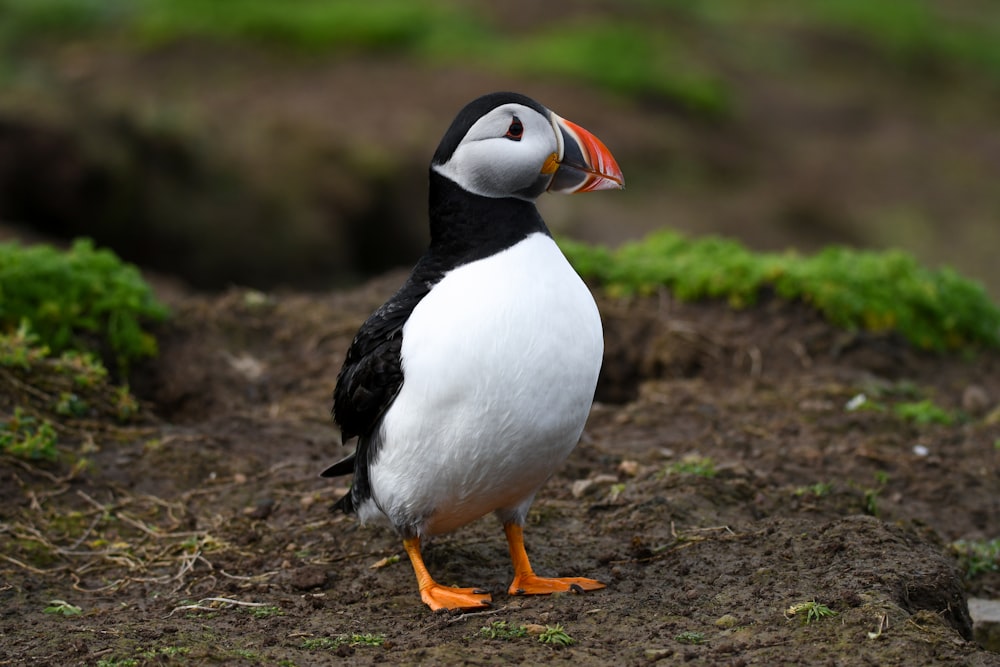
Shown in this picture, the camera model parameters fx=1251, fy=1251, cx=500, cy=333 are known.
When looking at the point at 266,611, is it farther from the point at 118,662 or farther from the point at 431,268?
A: the point at 431,268

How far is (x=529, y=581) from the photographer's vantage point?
4.35 meters

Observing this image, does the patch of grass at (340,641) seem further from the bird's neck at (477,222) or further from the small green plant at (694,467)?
the small green plant at (694,467)

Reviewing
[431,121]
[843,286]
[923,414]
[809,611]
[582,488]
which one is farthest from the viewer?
[431,121]

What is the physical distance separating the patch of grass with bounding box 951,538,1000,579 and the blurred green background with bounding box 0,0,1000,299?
7.51m

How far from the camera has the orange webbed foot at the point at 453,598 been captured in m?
4.20

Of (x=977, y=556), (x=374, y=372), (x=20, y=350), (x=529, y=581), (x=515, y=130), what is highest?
(x=515, y=130)

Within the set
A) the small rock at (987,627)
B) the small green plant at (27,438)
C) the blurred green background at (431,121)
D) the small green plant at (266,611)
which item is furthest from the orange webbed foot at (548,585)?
the blurred green background at (431,121)

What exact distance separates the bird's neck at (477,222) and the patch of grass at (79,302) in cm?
265

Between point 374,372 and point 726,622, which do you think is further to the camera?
point 374,372

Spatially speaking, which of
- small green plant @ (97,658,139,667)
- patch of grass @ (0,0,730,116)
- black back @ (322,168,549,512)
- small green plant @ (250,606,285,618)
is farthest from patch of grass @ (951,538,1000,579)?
patch of grass @ (0,0,730,116)

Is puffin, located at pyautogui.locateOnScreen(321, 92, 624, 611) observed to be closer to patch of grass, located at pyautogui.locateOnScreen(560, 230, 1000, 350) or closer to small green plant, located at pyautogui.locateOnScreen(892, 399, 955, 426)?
small green plant, located at pyautogui.locateOnScreen(892, 399, 955, 426)

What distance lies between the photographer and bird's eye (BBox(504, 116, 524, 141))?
4.16 metres

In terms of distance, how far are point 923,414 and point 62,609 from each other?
431cm

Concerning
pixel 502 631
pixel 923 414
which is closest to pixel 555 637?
pixel 502 631
